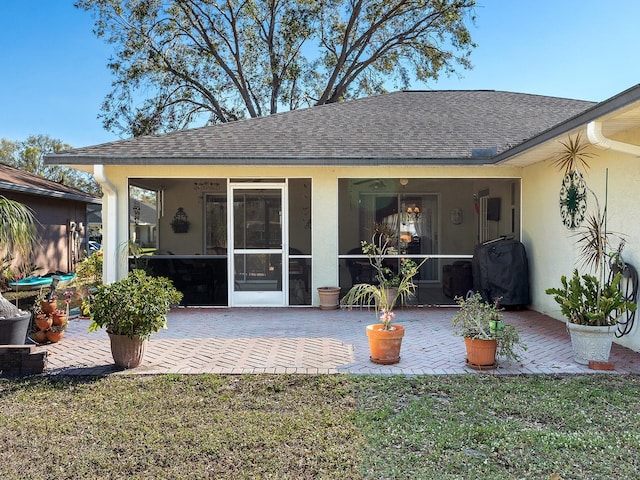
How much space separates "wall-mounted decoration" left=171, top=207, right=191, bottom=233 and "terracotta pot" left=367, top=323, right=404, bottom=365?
4.76m

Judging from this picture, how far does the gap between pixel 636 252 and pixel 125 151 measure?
7601mm

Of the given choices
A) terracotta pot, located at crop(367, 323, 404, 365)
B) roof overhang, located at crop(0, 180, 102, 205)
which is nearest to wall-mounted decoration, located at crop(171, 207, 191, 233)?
terracotta pot, located at crop(367, 323, 404, 365)

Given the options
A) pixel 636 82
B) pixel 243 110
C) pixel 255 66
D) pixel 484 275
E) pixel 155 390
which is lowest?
pixel 155 390

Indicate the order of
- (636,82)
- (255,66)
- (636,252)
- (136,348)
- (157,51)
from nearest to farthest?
(636,82) < (136,348) < (636,252) < (157,51) < (255,66)

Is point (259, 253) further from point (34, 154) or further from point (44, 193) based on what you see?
point (34, 154)

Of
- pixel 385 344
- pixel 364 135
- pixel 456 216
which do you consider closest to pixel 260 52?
pixel 364 135

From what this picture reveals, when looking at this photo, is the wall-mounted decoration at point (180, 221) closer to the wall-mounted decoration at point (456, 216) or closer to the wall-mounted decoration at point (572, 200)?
the wall-mounted decoration at point (456, 216)

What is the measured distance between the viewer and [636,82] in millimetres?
4129

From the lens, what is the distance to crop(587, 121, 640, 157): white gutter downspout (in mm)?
5016

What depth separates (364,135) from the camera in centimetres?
923

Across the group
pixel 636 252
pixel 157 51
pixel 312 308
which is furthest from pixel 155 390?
pixel 157 51

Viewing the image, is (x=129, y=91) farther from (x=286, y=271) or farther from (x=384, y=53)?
(x=286, y=271)

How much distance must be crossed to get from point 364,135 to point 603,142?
476cm

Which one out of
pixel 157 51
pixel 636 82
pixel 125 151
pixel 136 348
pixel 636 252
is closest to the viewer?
pixel 636 82
